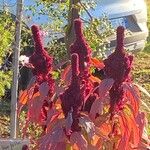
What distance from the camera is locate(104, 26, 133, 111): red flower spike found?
7.27ft

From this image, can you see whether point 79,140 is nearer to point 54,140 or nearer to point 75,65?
point 54,140

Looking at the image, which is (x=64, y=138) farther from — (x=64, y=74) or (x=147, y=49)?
(x=147, y=49)

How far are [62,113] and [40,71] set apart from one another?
7.6 inches

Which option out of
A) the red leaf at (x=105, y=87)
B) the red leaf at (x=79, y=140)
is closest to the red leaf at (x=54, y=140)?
the red leaf at (x=79, y=140)

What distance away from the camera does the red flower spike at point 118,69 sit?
2217mm

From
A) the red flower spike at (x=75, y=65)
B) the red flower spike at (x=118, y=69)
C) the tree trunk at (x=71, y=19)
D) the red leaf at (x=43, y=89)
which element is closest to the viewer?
the red flower spike at (x=75, y=65)

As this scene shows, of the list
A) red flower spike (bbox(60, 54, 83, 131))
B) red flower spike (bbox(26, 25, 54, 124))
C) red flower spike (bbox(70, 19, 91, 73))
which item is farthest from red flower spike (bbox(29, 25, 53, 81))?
red flower spike (bbox(60, 54, 83, 131))

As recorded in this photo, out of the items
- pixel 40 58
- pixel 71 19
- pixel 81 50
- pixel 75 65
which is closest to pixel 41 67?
pixel 40 58

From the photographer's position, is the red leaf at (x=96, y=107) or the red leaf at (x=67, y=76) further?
the red leaf at (x=67, y=76)

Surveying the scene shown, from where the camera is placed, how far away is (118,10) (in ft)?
22.2

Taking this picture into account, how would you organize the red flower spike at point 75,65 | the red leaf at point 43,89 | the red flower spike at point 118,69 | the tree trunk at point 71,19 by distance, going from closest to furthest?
the red flower spike at point 75,65
the red flower spike at point 118,69
the red leaf at point 43,89
the tree trunk at point 71,19

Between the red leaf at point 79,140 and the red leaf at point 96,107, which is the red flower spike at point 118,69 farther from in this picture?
the red leaf at point 79,140

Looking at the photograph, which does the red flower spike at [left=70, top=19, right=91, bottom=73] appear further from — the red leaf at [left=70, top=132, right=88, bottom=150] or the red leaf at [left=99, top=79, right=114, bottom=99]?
the red leaf at [left=70, top=132, right=88, bottom=150]

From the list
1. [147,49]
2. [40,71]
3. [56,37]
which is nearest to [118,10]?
[56,37]
